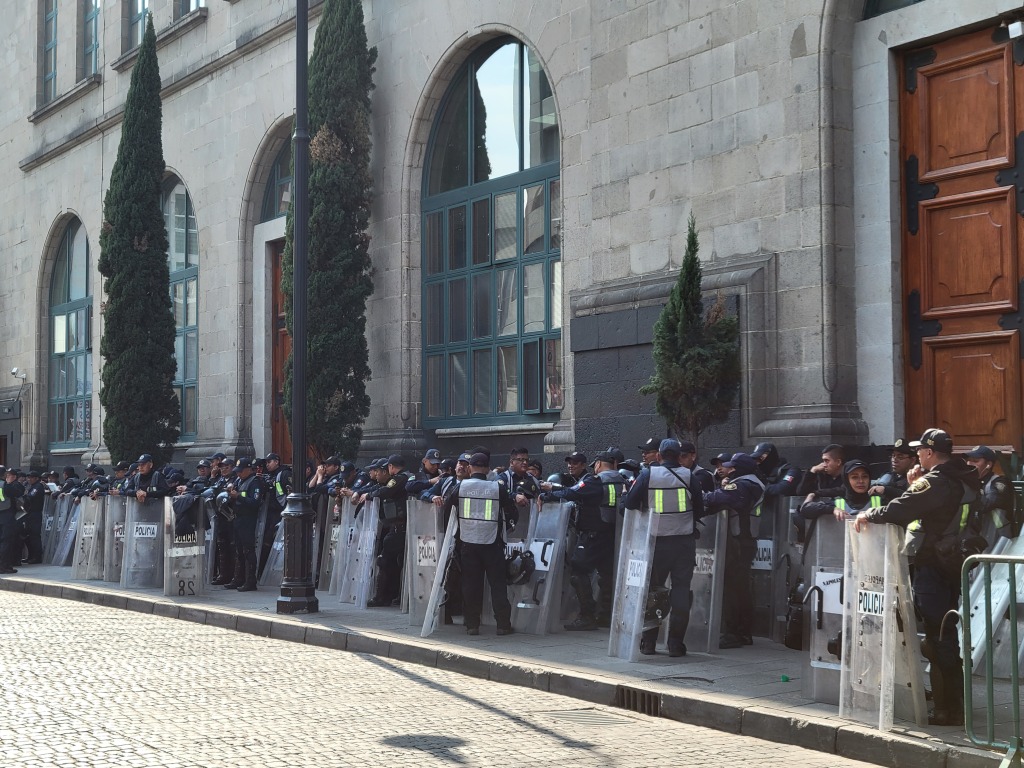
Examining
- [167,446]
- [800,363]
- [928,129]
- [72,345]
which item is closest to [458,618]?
[800,363]

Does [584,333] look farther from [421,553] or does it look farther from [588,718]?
[588,718]

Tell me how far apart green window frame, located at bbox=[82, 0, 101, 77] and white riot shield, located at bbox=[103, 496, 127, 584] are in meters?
15.9

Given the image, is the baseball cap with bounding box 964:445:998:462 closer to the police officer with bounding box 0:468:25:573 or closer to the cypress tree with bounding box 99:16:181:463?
the police officer with bounding box 0:468:25:573

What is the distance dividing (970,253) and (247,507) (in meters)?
9.72

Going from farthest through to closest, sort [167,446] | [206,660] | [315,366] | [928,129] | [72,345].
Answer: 1. [72,345]
2. [167,446]
3. [315,366]
4. [928,129]
5. [206,660]

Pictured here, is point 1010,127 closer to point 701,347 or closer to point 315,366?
point 701,347

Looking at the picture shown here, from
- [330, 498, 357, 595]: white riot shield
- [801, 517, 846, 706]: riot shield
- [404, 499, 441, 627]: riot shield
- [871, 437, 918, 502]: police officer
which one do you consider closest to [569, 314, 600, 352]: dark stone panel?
[330, 498, 357, 595]: white riot shield

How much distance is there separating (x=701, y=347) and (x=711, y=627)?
3727 mm

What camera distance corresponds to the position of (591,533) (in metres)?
13.5

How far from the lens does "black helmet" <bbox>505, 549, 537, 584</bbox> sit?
43.8 feet

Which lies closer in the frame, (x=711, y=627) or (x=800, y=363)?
(x=711, y=627)

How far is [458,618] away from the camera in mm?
14602

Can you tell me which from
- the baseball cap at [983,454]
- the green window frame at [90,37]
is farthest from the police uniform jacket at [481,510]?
the green window frame at [90,37]

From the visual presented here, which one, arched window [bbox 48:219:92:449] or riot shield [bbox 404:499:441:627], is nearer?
riot shield [bbox 404:499:441:627]
